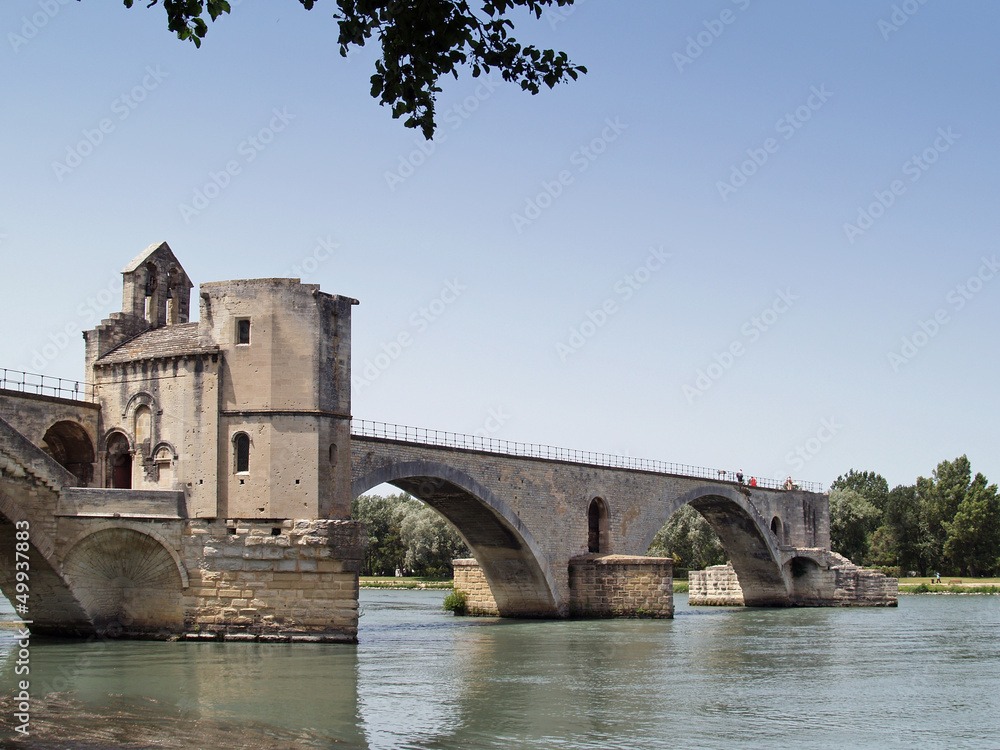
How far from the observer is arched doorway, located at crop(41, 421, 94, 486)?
3127cm

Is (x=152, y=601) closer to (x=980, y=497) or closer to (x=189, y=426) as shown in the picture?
(x=189, y=426)

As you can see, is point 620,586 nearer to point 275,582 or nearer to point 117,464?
point 275,582

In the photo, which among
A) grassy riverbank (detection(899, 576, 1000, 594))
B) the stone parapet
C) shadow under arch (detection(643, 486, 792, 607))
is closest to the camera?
the stone parapet

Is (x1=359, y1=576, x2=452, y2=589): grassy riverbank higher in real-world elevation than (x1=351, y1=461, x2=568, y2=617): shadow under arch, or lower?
lower

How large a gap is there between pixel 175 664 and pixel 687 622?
25.4 m

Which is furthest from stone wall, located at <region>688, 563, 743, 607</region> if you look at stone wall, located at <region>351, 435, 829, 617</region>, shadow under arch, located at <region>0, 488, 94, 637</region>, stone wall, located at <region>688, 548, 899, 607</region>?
shadow under arch, located at <region>0, 488, 94, 637</region>

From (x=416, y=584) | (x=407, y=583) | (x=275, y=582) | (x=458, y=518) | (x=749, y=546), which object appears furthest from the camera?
(x=407, y=583)

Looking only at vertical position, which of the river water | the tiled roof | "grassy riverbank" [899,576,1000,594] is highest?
the tiled roof

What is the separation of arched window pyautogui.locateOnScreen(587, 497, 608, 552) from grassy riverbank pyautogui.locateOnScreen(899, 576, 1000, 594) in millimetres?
34859

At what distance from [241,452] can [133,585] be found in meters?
4.32

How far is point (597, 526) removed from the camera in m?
48.7

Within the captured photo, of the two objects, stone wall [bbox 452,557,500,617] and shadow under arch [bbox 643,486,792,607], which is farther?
shadow under arch [bbox 643,486,792,607]

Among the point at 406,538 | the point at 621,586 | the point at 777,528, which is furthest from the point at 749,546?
the point at 406,538

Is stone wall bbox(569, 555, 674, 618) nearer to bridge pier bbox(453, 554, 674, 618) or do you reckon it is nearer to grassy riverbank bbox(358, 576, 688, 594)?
bridge pier bbox(453, 554, 674, 618)
